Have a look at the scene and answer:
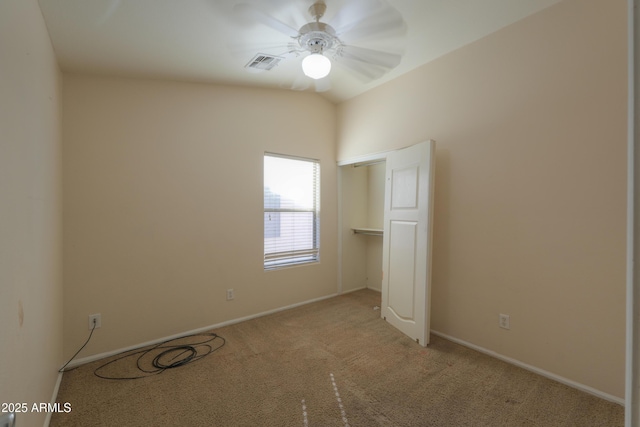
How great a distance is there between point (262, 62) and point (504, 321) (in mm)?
3124

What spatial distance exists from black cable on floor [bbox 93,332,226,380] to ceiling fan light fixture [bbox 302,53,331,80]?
253 cm

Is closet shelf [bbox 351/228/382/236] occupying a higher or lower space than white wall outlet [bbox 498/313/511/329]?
higher

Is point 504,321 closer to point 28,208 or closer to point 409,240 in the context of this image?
point 409,240

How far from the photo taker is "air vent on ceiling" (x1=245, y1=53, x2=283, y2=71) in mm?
2449

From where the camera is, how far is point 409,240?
110 inches

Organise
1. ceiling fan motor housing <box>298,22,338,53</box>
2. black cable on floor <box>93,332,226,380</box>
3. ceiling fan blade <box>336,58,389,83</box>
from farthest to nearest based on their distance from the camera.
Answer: ceiling fan blade <box>336,58,389,83</box>
black cable on floor <box>93,332,226,380</box>
ceiling fan motor housing <box>298,22,338,53</box>

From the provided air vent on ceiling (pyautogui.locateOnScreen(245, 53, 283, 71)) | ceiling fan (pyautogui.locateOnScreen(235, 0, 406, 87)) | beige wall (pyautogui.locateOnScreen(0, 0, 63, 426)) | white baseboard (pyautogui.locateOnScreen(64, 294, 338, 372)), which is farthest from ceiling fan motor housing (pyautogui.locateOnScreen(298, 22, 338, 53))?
white baseboard (pyautogui.locateOnScreen(64, 294, 338, 372))

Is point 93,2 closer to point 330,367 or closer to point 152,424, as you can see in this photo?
point 152,424

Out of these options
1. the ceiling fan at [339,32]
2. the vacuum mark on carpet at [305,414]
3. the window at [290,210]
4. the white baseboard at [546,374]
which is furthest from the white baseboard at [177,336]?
the ceiling fan at [339,32]

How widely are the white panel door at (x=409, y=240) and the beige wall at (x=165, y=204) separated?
1.25 metres

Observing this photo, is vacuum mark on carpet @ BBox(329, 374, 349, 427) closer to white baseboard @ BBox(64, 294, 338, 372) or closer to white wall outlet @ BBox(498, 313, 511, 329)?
white baseboard @ BBox(64, 294, 338, 372)

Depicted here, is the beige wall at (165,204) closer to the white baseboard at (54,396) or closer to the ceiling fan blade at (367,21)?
the white baseboard at (54,396)

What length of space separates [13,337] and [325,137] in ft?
11.5

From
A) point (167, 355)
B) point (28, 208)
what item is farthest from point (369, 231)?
point (28, 208)
